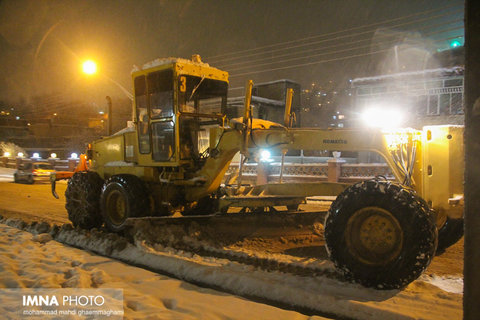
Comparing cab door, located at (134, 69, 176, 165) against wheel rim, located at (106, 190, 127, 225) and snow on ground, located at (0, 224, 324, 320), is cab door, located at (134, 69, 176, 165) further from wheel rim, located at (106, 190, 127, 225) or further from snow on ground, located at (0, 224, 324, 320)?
snow on ground, located at (0, 224, 324, 320)

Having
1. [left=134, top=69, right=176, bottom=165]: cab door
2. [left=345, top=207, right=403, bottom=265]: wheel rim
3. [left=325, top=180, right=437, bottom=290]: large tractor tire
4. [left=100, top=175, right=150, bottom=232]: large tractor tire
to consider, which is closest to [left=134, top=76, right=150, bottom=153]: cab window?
[left=134, top=69, right=176, bottom=165]: cab door

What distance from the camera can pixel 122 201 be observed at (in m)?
7.86

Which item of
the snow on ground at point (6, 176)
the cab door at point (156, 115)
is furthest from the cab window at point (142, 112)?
the snow on ground at point (6, 176)

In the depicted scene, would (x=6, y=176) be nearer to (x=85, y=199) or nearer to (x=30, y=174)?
(x=30, y=174)

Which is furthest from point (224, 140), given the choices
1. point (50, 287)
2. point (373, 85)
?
point (373, 85)

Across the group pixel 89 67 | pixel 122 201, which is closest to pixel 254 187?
pixel 122 201

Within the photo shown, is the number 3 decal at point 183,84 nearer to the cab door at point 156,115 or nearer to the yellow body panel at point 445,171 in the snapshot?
the cab door at point 156,115

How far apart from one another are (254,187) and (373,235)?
337cm

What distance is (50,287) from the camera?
4.30 m

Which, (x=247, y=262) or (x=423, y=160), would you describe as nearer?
(x=423, y=160)

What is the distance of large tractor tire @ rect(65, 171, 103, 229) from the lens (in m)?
8.30

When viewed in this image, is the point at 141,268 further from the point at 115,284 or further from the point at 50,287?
the point at 50,287

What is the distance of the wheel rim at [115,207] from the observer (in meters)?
7.86

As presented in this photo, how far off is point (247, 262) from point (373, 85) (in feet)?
72.1
